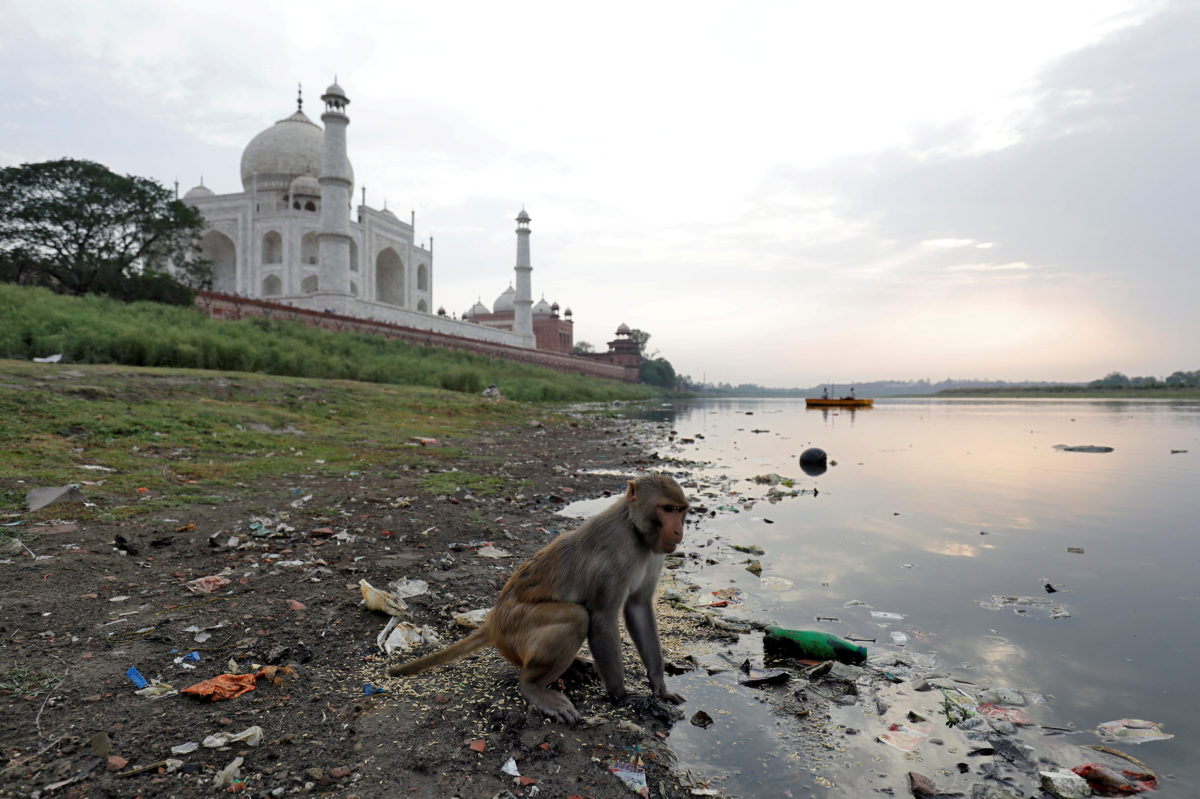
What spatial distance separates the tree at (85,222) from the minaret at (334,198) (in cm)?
837

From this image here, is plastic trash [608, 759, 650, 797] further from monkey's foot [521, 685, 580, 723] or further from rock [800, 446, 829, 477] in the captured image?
rock [800, 446, 829, 477]

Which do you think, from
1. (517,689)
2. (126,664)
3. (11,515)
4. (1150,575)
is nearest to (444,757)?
(517,689)

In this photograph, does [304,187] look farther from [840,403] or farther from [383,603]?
[383,603]

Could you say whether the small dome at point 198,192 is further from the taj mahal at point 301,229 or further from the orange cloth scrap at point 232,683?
the orange cloth scrap at point 232,683

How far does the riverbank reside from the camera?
2.32 meters

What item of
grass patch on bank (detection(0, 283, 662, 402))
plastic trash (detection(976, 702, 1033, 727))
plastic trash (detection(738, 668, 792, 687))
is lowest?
plastic trash (detection(976, 702, 1033, 727))

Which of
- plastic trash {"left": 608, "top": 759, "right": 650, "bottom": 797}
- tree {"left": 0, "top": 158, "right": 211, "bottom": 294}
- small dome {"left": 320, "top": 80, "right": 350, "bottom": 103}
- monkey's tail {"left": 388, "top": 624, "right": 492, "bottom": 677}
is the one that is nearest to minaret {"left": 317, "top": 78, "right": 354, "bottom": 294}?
small dome {"left": 320, "top": 80, "right": 350, "bottom": 103}

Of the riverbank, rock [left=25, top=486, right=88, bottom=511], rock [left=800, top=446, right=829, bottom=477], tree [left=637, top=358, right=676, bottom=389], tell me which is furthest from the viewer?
tree [left=637, top=358, right=676, bottom=389]

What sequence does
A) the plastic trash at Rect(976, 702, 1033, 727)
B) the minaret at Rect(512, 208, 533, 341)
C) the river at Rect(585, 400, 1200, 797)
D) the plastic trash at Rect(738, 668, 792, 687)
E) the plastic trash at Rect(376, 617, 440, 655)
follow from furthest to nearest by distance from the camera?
1. the minaret at Rect(512, 208, 533, 341)
2. the plastic trash at Rect(376, 617, 440, 655)
3. the plastic trash at Rect(738, 668, 792, 687)
4. the plastic trash at Rect(976, 702, 1033, 727)
5. the river at Rect(585, 400, 1200, 797)

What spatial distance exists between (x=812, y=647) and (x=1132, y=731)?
4.51 feet

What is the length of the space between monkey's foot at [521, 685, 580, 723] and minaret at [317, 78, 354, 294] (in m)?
40.1

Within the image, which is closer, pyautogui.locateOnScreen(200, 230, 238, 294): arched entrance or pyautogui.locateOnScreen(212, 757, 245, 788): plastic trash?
pyautogui.locateOnScreen(212, 757, 245, 788): plastic trash

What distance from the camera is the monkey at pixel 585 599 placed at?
9.10ft

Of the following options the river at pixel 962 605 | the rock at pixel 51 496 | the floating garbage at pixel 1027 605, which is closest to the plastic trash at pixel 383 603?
the river at pixel 962 605
